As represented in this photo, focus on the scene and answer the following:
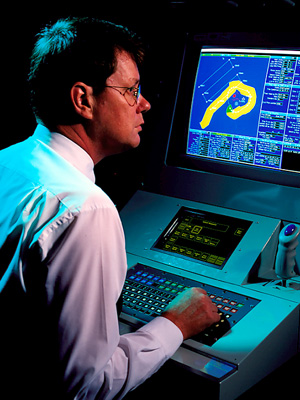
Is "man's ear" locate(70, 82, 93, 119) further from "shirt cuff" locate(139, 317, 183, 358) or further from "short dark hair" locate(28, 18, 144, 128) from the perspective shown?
"shirt cuff" locate(139, 317, 183, 358)

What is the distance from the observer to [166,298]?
134 cm

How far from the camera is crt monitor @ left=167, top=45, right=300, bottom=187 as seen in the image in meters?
1.52

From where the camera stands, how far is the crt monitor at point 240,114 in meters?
1.52

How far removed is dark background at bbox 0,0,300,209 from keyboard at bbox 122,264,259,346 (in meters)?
0.51

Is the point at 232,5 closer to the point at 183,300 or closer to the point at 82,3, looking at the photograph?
the point at 82,3

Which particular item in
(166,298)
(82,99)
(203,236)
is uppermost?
(82,99)

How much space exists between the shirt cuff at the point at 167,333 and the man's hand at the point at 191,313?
0.02 meters

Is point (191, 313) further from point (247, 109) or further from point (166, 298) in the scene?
point (247, 109)

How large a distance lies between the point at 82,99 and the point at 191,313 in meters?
0.59

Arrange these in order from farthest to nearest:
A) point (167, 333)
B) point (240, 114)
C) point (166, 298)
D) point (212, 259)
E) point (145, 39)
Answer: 1. point (145, 39)
2. point (240, 114)
3. point (212, 259)
4. point (166, 298)
5. point (167, 333)

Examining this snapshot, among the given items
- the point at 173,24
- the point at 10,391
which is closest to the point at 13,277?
the point at 10,391

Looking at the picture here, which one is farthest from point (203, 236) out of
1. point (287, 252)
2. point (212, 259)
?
point (287, 252)

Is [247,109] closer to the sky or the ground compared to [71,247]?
closer to the sky

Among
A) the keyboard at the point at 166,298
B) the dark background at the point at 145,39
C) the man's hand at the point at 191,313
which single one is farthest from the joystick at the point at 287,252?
the dark background at the point at 145,39
